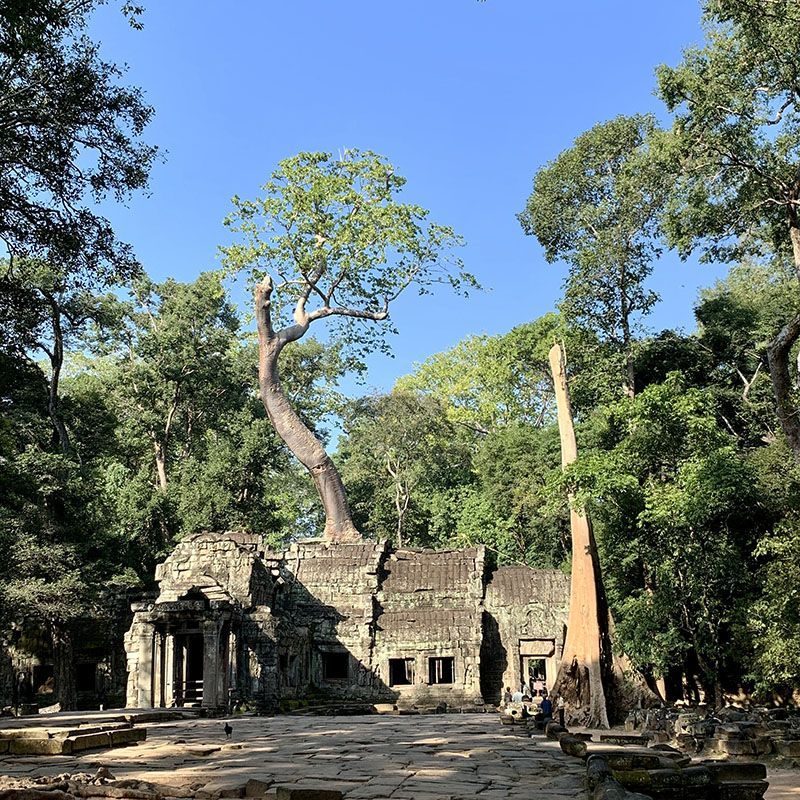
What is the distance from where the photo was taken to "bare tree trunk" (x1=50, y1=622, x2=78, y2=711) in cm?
2498

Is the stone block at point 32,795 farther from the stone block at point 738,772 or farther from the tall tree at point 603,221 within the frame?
the tall tree at point 603,221

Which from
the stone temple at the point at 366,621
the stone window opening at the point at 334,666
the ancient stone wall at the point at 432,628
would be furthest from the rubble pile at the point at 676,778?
the stone window opening at the point at 334,666

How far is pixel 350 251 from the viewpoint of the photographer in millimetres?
32625

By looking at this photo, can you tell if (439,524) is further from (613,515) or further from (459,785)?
(459,785)

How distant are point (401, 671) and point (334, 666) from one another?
2078 mm

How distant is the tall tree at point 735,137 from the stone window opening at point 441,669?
1385 cm

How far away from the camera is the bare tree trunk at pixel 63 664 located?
25.0 m

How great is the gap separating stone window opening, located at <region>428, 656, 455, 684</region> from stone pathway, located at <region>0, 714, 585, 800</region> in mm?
10752

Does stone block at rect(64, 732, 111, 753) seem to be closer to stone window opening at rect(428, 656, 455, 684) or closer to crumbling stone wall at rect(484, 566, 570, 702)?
stone window opening at rect(428, 656, 455, 684)

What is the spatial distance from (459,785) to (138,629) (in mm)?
13974

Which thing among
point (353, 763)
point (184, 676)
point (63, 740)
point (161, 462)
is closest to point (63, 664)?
point (184, 676)

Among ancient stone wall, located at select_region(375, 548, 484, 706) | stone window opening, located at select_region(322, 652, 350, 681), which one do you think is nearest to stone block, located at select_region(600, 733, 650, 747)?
ancient stone wall, located at select_region(375, 548, 484, 706)

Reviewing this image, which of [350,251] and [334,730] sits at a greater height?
[350,251]

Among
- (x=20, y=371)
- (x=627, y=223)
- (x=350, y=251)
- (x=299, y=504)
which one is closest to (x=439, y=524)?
(x=299, y=504)
